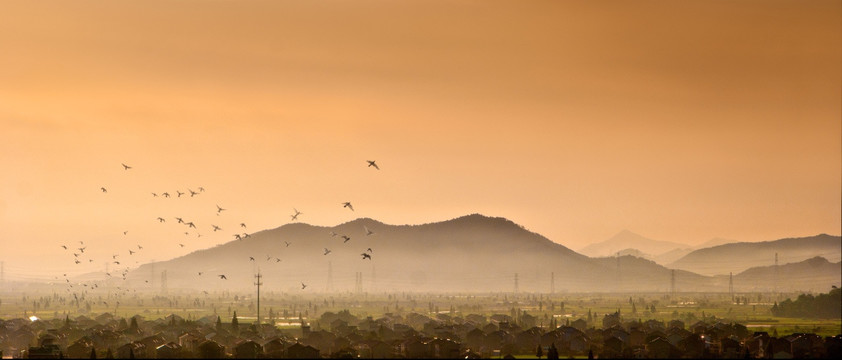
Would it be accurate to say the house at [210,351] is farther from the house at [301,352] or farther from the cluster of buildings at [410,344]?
the house at [301,352]

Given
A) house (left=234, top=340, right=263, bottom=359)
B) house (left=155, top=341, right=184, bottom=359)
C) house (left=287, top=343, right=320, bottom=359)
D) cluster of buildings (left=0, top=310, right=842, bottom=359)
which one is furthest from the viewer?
cluster of buildings (left=0, top=310, right=842, bottom=359)

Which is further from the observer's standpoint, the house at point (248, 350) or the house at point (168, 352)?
the house at point (168, 352)

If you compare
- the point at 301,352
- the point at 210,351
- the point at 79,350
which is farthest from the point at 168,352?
the point at 301,352

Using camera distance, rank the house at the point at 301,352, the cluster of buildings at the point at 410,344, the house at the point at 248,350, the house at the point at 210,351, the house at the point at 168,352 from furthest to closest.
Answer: the cluster of buildings at the point at 410,344 → the house at the point at 168,352 → the house at the point at 248,350 → the house at the point at 210,351 → the house at the point at 301,352

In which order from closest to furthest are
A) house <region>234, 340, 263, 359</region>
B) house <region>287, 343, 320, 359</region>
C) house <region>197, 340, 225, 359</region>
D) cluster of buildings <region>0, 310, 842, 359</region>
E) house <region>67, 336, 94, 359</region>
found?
1. house <region>287, 343, 320, 359</region>
2. house <region>197, 340, 225, 359</region>
3. house <region>234, 340, 263, 359</region>
4. house <region>67, 336, 94, 359</region>
5. cluster of buildings <region>0, 310, 842, 359</region>

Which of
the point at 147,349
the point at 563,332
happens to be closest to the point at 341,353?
the point at 147,349

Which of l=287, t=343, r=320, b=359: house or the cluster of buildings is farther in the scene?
the cluster of buildings

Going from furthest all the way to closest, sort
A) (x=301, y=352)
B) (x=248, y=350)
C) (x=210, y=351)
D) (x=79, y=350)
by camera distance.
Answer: (x=79, y=350) < (x=248, y=350) < (x=210, y=351) < (x=301, y=352)

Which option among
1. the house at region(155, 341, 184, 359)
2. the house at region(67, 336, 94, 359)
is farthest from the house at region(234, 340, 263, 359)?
the house at region(67, 336, 94, 359)

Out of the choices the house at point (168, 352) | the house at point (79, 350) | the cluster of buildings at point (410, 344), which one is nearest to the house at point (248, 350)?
the cluster of buildings at point (410, 344)

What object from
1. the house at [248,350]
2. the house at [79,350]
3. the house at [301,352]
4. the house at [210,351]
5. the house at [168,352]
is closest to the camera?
the house at [301,352]

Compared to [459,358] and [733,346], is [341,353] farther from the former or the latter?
[733,346]

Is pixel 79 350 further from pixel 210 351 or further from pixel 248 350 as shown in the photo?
pixel 248 350

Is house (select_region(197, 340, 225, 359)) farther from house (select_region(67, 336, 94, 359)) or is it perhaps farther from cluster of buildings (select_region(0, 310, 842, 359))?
house (select_region(67, 336, 94, 359))
